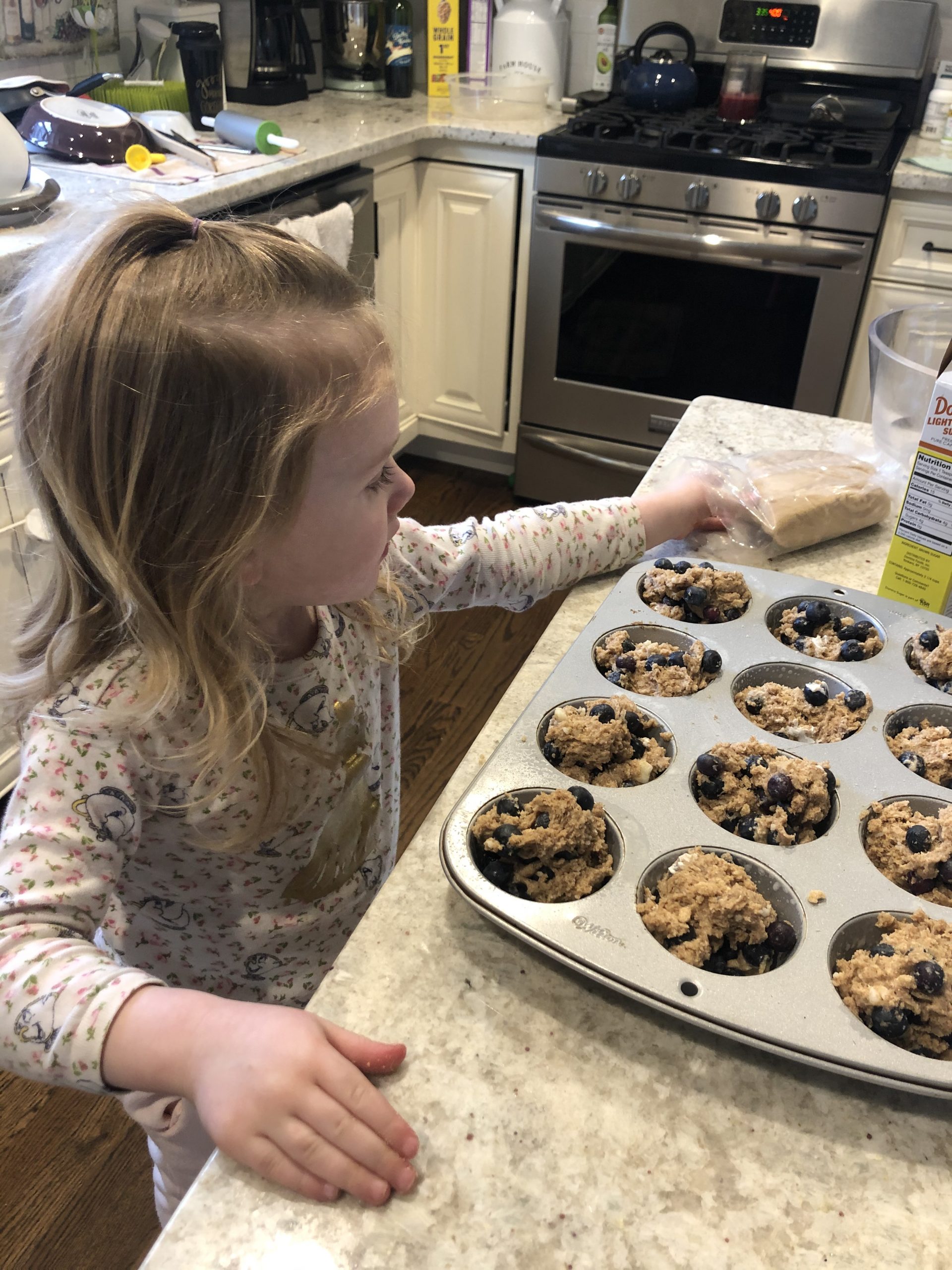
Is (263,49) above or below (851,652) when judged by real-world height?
above

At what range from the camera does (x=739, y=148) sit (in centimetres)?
228

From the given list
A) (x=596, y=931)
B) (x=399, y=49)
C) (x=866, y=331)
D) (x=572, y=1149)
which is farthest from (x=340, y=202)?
(x=572, y=1149)

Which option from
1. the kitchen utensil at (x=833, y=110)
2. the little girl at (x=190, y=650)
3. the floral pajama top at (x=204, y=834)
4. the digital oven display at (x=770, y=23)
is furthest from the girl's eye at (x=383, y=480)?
the digital oven display at (x=770, y=23)

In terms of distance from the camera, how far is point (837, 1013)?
0.51 meters

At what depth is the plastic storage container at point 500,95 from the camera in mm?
2605

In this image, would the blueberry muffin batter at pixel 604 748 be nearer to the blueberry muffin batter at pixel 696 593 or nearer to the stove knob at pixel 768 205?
the blueberry muffin batter at pixel 696 593

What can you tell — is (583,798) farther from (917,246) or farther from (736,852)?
(917,246)

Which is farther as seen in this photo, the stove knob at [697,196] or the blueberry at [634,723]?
the stove knob at [697,196]

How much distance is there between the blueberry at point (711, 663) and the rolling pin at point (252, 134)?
5.86 feet

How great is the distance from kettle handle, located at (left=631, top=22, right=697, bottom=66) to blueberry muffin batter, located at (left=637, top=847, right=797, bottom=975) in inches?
104

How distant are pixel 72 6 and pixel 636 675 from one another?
2.34 meters

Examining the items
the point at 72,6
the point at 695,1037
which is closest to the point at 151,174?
the point at 72,6

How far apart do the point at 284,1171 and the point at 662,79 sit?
2748 millimetres

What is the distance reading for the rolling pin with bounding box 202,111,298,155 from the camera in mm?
2080
